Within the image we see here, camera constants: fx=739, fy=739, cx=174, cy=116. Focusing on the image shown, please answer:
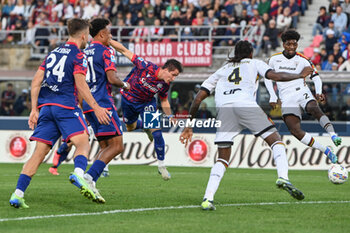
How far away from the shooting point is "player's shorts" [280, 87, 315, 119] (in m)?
14.5

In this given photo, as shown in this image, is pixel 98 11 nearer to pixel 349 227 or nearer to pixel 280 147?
pixel 280 147

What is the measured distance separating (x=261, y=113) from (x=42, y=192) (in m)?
3.70

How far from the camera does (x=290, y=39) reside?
45.2 ft

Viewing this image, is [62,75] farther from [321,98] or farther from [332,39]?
[332,39]

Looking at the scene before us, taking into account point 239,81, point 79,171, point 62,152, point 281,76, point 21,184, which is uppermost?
point 281,76

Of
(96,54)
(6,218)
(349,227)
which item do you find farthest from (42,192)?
(349,227)

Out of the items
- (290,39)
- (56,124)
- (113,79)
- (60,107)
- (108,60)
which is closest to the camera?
(60,107)

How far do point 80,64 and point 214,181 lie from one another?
213 centimetres

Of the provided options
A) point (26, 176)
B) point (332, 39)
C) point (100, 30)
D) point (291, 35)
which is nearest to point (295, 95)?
point (291, 35)

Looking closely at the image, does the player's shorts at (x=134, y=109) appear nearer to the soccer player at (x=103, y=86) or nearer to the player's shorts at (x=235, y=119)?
the soccer player at (x=103, y=86)

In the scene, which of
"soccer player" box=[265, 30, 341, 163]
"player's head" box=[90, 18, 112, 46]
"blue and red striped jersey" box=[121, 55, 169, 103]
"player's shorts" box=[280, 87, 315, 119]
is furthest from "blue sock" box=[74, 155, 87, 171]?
"player's shorts" box=[280, 87, 315, 119]

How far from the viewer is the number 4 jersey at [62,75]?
884 cm

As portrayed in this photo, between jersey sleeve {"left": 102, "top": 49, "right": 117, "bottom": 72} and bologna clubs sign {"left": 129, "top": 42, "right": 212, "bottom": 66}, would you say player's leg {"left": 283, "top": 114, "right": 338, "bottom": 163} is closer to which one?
jersey sleeve {"left": 102, "top": 49, "right": 117, "bottom": 72}

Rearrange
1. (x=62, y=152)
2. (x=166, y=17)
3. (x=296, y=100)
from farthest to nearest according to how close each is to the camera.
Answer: (x=166, y=17), (x=62, y=152), (x=296, y=100)
